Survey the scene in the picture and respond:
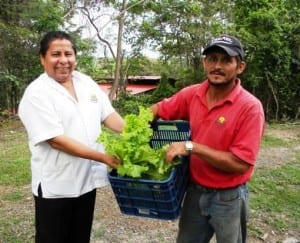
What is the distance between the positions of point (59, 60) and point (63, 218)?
0.97m

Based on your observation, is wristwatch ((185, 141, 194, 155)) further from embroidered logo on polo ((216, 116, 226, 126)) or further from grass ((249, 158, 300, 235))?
grass ((249, 158, 300, 235))

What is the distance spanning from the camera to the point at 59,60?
233 centimetres

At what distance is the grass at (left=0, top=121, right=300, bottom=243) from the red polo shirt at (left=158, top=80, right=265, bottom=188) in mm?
1788

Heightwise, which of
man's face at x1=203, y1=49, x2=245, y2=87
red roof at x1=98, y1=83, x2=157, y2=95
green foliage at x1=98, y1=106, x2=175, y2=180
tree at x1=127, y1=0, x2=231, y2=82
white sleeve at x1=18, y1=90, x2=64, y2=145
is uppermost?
tree at x1=127, y1=0, x2=231, y2=82

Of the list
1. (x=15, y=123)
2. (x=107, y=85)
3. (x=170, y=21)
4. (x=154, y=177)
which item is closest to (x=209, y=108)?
(x=154, y=177)

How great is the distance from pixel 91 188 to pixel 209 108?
89 cm

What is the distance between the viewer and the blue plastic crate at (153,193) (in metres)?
2.05

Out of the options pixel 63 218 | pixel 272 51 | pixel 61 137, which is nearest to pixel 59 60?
pixel 61 137

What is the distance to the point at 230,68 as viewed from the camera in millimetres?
2113

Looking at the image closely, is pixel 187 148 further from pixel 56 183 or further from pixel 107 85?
pixel 107 85

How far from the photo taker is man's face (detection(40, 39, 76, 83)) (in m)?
2.33

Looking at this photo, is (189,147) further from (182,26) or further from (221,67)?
(182,26)

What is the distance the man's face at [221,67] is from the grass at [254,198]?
2.13m

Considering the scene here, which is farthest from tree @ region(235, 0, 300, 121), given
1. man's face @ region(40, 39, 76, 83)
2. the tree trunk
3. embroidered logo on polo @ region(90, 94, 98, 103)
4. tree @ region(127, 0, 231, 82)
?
man's face @ region(40, 39, 76, 83)
